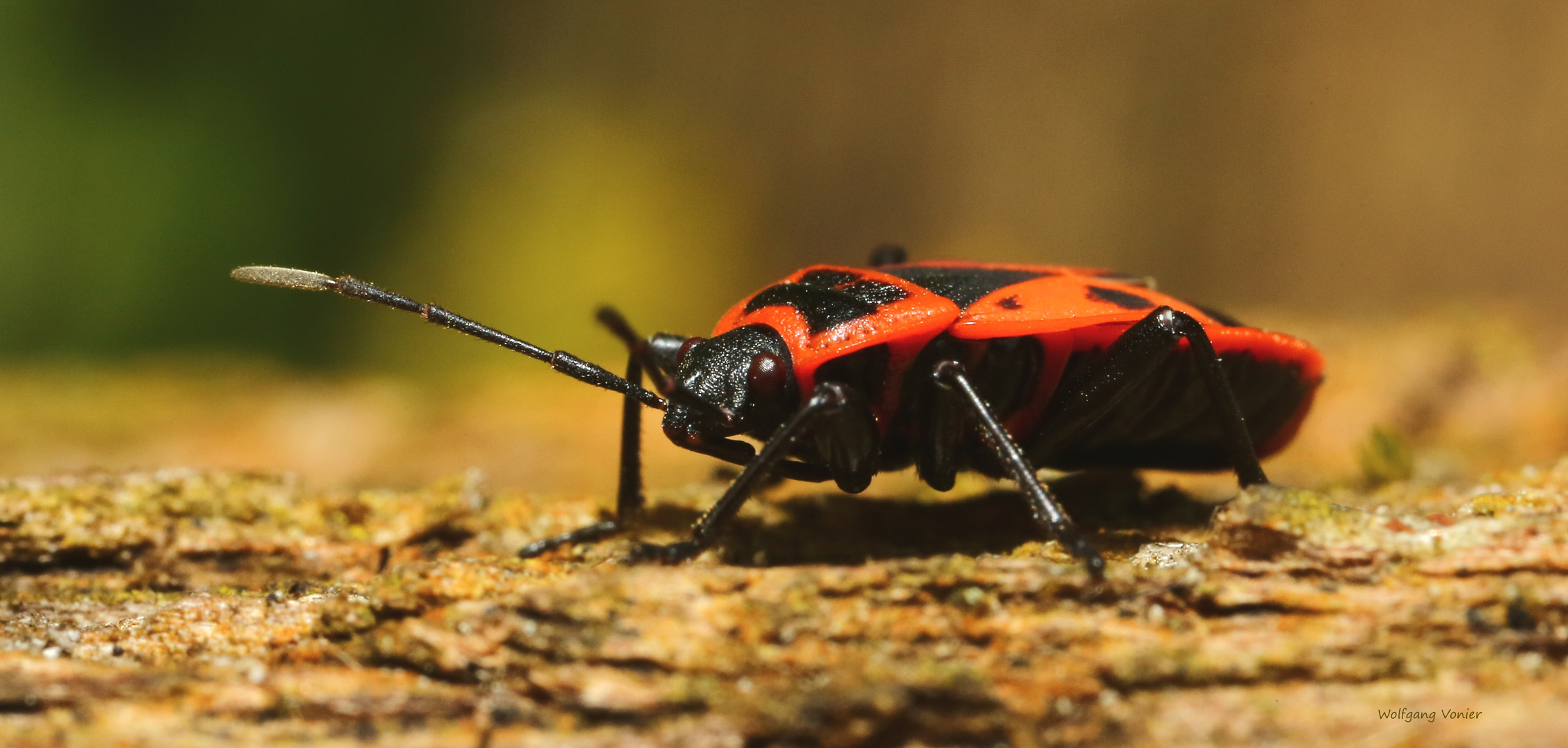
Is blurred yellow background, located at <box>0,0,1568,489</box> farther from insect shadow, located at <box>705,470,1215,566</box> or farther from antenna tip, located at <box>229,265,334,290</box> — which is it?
insect shadow, located at <box>705,470,1215,566</box>

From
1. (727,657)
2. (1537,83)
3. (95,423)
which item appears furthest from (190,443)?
(1537,83)

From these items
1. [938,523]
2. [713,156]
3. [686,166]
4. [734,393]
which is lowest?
[938,523]

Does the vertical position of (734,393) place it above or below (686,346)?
below

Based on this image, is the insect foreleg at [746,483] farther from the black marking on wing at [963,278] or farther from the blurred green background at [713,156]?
the blurred green background at [713,156]

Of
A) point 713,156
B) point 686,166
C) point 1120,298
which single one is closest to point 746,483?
point 1120,298

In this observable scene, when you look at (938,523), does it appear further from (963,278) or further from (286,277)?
(286,277)
